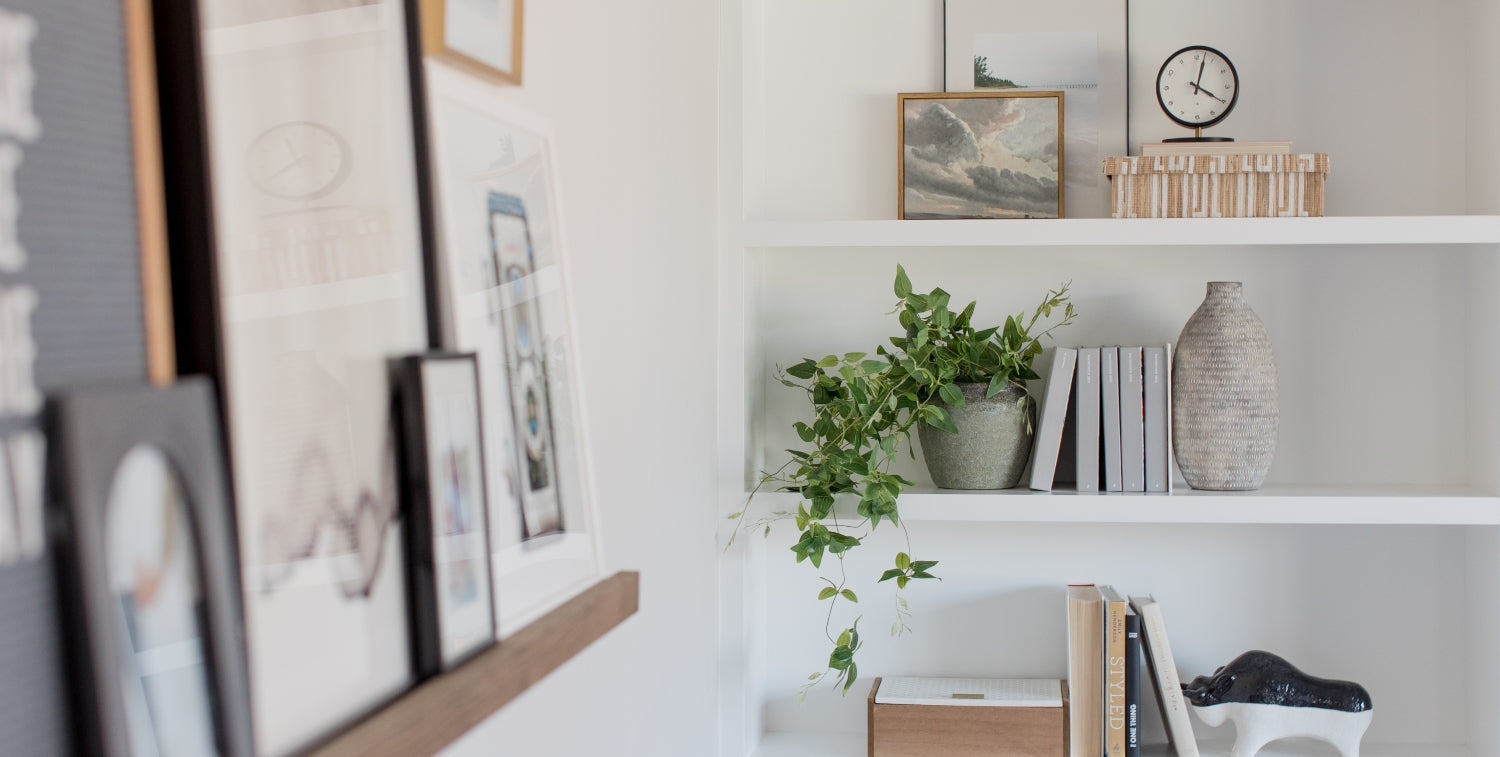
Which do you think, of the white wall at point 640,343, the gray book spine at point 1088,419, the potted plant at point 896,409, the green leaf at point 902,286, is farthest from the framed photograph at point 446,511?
the gray book spine at point 1088,419

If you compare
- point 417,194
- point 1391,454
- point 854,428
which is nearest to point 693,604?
point 854,428

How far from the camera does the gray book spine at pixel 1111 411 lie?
165 centimetres

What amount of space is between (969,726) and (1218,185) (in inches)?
35.5

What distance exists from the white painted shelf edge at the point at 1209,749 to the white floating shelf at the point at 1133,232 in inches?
31.7

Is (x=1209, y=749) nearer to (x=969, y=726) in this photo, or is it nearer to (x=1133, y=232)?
(x=969, y=726)

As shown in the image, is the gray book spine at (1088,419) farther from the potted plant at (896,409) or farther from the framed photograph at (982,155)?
the framed photograph at (982,155)

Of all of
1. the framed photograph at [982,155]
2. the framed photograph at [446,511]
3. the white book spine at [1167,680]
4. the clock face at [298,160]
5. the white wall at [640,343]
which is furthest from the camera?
the framed photograph at [982,155]

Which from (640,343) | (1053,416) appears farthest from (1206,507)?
(640,343)

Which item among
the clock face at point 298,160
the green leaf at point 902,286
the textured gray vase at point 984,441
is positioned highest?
the clock face at point 298,160

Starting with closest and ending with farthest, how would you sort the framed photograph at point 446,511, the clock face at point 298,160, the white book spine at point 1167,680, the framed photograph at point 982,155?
the clock face at point 298,160
the framed photograph at point 446,511
the white book spine at point 1167,680
the framed photograph at point 982,155

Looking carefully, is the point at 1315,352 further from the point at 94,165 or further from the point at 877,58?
the point at 94,165

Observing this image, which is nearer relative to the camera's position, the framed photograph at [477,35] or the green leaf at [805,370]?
the framed photograph at [477,35]

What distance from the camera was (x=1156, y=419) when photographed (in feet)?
5.40

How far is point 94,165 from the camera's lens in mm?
379
